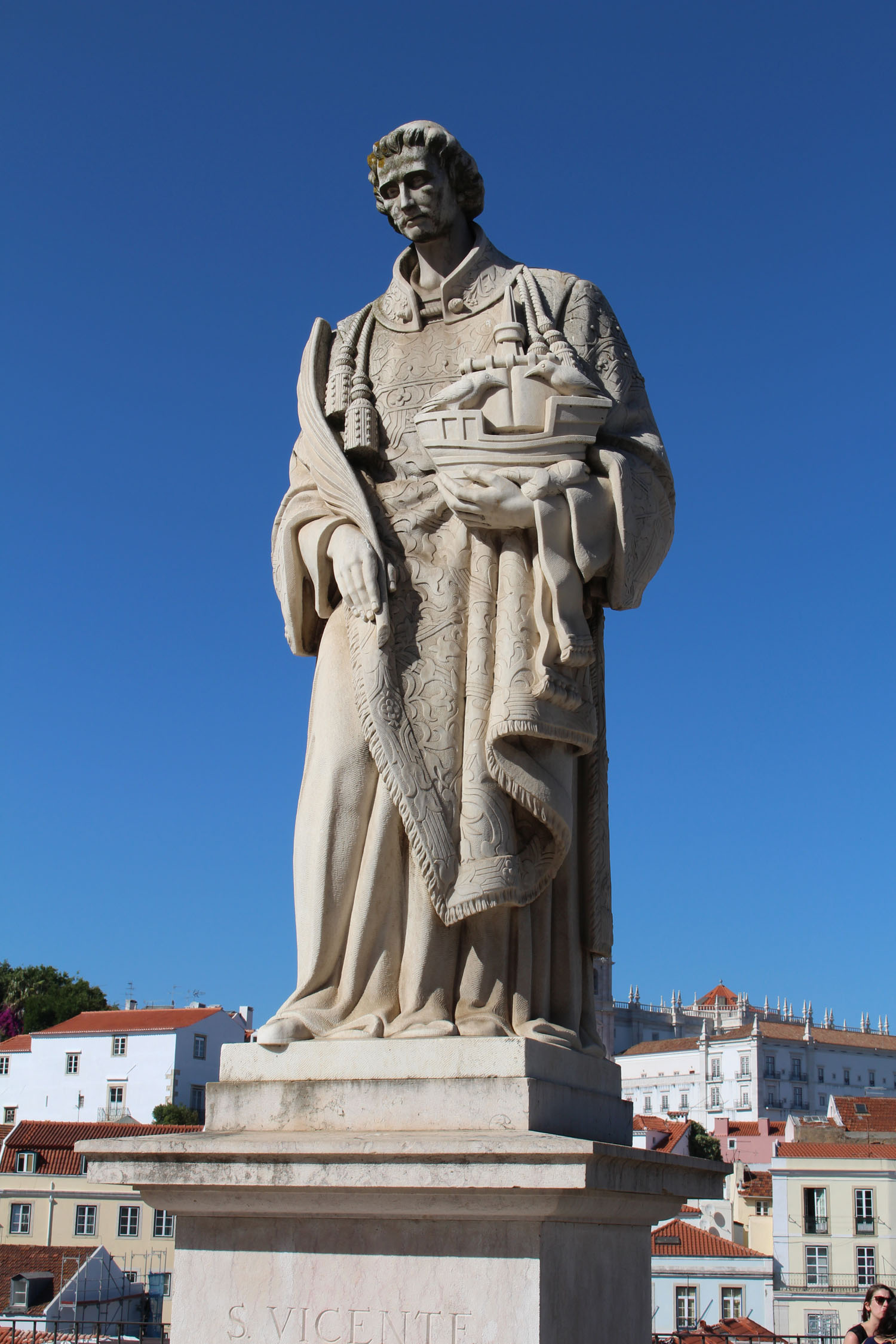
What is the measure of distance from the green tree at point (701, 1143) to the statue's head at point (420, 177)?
7669cm

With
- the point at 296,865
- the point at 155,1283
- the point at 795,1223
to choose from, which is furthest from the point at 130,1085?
the point at 296,865

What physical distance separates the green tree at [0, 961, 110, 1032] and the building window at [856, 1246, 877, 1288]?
51.0 m

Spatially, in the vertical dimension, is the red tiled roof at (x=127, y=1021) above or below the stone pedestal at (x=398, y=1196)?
above

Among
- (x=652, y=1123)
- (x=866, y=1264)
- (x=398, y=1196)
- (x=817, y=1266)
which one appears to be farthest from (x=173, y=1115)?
(x=398, y=1196)

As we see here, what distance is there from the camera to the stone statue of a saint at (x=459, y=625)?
5637 mm

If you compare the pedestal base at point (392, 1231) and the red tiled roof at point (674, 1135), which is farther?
the red tiled roof at point (674, 1135)

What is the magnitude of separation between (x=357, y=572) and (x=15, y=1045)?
262ft

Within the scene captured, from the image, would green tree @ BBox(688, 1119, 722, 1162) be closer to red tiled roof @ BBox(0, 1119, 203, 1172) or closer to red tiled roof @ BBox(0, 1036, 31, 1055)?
red tiled roof @ BBox(0, 1119, 203, 1172)

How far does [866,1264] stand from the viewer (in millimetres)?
53594

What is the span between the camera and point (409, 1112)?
16.5 ft

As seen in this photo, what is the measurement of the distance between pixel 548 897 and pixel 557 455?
1919mm

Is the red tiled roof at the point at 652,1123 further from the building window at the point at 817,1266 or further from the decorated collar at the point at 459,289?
the decorated collar at the point at 459,289

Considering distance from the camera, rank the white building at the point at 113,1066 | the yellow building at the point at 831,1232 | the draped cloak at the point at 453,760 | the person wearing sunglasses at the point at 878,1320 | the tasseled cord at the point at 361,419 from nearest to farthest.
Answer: the draped cloak at the point at 453,760 < the tasseled cord at the point at 361,419 < the person wearing sunglasses at the point at 878,1320 < the yellow building at the point at 831,1232 < the white building at the point at 113,1066

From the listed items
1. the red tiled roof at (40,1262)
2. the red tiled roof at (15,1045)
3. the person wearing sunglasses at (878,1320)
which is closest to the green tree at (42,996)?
the red tiled roof at (15,1045)
